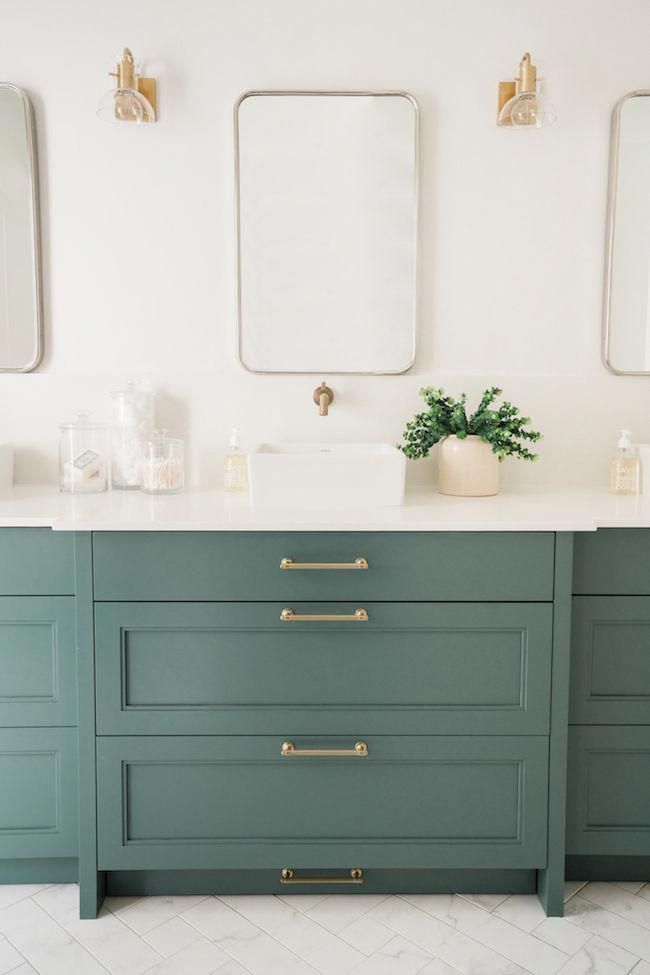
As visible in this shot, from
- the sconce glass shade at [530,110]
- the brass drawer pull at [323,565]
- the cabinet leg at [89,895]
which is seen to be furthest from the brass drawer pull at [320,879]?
the sconce glass shade at [530,110]

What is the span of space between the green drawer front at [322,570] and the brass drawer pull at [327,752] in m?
0.33

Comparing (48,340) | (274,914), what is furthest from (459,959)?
(48,340)

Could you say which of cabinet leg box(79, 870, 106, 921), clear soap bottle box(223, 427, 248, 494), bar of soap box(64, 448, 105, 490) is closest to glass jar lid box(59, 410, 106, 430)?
bar of soap box(64, 448, 105, 490)

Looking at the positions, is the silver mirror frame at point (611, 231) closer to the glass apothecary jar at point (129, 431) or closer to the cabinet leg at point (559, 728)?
the cabinet leg at point (559, 728)

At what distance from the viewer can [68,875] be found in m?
2.07

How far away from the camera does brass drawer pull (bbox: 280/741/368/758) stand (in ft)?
6.21

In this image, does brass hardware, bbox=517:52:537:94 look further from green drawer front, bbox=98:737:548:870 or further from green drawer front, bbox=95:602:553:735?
green drawer front, bbox=98:737:548:870

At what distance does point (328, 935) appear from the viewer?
1.89m

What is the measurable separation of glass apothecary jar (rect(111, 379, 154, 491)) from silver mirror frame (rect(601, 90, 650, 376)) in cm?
127

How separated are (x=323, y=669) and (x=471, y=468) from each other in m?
0.66

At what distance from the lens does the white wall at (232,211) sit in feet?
7.47

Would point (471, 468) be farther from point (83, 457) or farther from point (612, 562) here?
point (83, 457)

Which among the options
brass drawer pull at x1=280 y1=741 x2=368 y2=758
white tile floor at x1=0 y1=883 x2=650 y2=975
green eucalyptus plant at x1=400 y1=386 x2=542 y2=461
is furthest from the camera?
green eucalyptus plant at x1=400 y1=386 x2=542 y2=461

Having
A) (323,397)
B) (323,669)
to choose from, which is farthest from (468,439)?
(323,669)
